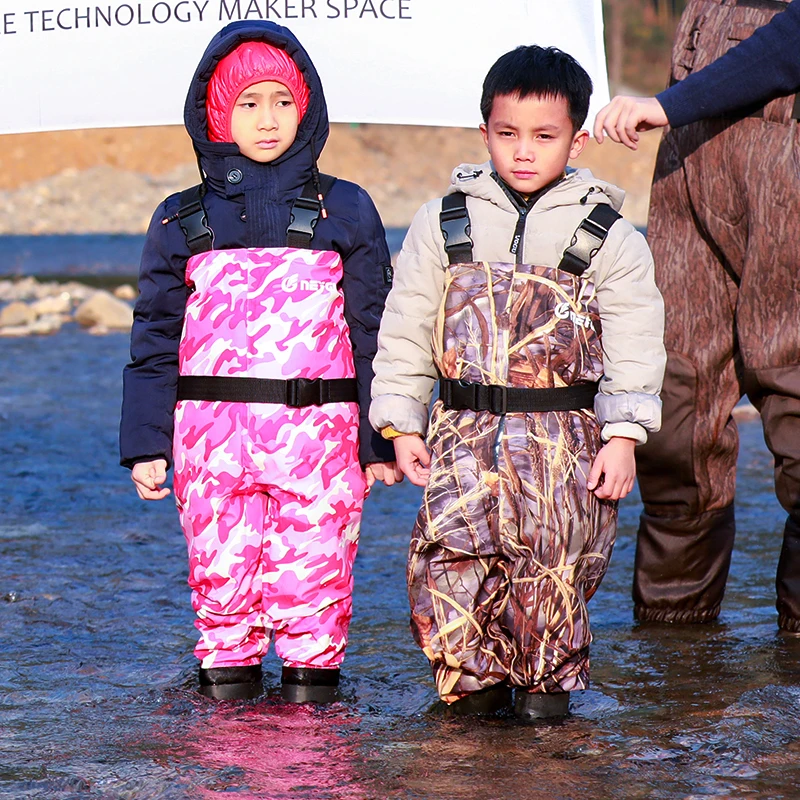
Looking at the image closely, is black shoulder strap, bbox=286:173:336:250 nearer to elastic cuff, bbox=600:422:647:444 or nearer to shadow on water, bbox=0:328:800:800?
elastic cuff, bbox=600:422:647:444

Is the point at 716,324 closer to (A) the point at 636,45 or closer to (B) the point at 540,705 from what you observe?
(B) the point at 540,705

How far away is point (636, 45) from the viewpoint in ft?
149

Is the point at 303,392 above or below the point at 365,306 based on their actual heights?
below

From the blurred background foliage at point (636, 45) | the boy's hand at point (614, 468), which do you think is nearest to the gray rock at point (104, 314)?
the boy's hand at point (614, 468)

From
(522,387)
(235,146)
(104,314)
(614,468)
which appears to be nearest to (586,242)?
(522,387)

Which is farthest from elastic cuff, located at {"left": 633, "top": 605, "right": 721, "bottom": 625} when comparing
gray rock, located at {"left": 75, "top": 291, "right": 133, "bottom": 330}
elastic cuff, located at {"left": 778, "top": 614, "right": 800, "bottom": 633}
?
gray rock, located at {"left": 75, "top": 291, "right": 133, "bottom": 330}

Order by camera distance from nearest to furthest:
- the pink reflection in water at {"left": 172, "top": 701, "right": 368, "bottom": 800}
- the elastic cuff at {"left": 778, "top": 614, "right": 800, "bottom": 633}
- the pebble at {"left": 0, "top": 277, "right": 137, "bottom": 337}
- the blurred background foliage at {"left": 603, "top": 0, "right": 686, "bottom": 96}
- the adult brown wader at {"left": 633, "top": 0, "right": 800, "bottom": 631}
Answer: the pink reflection in water at {"left": 172, "top": 701, "right": 368, "bottom": 800} < the adult brown wader at {"left": 633, "top": 0, "right": 800, "bottom": 631} < the elastic cuff at {"left": 778, "top": 614, "right": 800, "bottom": 633} < the pebble at {"left": 0, "top": 277, "right": 137, "bottom": 337} < the blurred background foliage at {"left": 603, "top": 0, "right": 686, "bottom": 96}

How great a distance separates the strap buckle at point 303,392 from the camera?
3482 mm

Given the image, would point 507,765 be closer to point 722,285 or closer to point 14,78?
point 722,285

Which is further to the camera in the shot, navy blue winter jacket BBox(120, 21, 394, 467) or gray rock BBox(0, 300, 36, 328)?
gray rock BBox(0, 300, 36, 328)

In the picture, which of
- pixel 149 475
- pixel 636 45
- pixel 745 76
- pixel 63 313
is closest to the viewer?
pixel 149 475

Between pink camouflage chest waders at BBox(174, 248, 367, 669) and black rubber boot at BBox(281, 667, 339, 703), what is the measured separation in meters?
0.02

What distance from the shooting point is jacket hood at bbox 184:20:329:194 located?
11.7ft

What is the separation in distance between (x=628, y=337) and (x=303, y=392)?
2.49 feet
